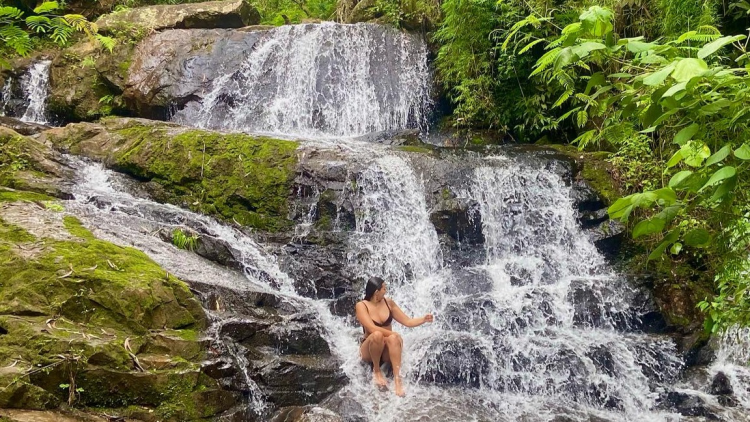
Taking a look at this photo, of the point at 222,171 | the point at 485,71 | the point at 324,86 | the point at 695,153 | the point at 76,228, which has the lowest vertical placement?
the point at 76,228

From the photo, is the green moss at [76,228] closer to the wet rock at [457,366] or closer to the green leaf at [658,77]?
the wet rock at [457,366]

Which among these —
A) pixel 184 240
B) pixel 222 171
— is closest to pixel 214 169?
pixel 222 171

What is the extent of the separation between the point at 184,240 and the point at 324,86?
5.56 meters

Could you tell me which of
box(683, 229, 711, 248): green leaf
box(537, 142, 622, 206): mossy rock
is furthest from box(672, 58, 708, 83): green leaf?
box(537, 142, 622, 206): mossy rock

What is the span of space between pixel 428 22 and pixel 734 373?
28.5 ft

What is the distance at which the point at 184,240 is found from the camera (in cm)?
591

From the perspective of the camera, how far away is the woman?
4930 millimetres

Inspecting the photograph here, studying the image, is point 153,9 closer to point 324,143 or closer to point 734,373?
point 324,143

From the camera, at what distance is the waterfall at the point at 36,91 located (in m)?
10.8

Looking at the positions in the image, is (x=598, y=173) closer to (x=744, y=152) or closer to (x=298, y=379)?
(x=298, y=379)

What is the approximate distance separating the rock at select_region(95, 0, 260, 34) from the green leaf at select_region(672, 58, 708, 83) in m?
12.4

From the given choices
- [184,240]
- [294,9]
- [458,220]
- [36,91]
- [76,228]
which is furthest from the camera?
[294,9]

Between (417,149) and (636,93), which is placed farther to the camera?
(417,149)

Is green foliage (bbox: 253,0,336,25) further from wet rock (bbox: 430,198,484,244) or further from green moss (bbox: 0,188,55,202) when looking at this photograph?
green moss (bbox: 0,188,55,202)
